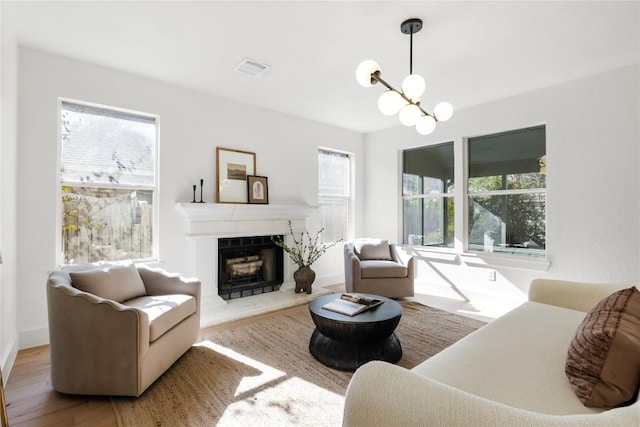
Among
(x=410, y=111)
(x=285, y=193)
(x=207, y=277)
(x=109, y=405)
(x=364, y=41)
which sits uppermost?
(x=364, y=41)

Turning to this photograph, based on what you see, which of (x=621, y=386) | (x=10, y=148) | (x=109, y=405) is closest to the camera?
(x=621, y=386)

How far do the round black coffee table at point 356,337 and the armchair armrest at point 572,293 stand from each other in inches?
41.2

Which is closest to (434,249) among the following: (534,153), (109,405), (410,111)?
(534,153)

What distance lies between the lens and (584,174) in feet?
11.2

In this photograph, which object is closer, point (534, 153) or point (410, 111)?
point (410, 111)

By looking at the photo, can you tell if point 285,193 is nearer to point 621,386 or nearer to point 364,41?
point 364,41

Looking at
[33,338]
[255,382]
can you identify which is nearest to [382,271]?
[255,382]

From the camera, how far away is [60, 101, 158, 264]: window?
3033mm

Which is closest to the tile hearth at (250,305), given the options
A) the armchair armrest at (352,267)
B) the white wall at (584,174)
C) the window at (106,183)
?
the armchair armrest at (352,267)

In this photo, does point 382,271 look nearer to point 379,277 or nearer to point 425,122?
point 379,277

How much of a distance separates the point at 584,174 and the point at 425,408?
3.77 metres

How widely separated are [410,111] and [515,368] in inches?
66.6

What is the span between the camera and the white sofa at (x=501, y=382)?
798 millimetres

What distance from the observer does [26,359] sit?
8.27ft
